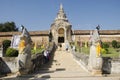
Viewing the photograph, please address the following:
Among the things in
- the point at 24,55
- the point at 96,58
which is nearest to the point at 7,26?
the point at 24,55

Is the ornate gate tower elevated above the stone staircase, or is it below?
above

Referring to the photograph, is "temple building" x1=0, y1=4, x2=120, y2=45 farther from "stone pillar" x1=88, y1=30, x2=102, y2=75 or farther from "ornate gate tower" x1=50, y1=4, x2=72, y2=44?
"stone pillar" x1=88, y1=30, x2=102, y2=75

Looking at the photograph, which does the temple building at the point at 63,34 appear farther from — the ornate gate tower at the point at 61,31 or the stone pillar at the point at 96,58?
the stone pillar at the point at 96,58

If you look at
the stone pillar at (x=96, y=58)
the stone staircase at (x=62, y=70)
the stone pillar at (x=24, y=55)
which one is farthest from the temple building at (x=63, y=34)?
A: the stone pillar at (x=24, y=55)

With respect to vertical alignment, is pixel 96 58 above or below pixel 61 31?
below

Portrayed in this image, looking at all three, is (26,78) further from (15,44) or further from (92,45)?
(15,44)

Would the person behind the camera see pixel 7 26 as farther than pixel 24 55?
Yes

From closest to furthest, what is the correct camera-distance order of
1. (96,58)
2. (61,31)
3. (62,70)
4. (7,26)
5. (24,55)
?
(24,55)
(96,58)
(62,70)
(61,31)
(7,26)

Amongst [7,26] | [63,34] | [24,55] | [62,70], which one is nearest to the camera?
[24,55]

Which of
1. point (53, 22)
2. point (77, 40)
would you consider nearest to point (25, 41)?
point (77, 40)

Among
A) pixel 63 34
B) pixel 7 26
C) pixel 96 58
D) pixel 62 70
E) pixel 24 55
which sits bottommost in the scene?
pixel 62 70

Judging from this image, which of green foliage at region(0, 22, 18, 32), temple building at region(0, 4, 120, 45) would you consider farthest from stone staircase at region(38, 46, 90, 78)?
green foliage at region(0, 22, 18, 32)

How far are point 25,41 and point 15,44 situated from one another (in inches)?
956

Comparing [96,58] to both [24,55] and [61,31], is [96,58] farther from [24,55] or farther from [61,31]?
[61,31]
